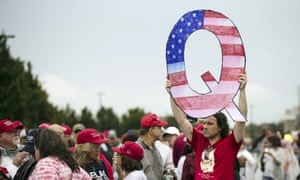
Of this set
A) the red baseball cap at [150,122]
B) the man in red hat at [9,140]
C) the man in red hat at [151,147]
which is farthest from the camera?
the red baseball cap at [150,122]

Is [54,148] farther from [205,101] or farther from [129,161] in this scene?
[129,161]

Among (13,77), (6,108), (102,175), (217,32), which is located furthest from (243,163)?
(13,77)

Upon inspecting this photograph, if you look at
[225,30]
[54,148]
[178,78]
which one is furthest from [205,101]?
[54,148]

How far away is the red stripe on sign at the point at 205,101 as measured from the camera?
5562mm

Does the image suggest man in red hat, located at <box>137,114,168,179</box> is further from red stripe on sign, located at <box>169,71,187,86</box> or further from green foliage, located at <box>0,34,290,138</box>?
green foliage, located at <box>0,34,290,138</box>

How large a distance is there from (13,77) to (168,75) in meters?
26.1

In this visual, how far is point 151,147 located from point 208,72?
108 inches

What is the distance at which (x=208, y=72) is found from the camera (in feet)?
18.7

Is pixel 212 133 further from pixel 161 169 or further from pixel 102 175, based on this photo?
pixel 161 169

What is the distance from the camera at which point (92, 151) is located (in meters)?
6.54

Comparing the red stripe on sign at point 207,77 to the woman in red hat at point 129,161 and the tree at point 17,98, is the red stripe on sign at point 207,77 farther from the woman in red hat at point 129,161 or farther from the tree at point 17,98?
the tree at point 17,98

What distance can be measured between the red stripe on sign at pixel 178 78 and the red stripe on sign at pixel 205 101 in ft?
0.52

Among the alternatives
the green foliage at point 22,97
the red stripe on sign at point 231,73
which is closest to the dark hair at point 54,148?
the red stripe on sign at point 231,73

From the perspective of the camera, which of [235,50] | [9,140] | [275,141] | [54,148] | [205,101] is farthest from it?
[275,141]
